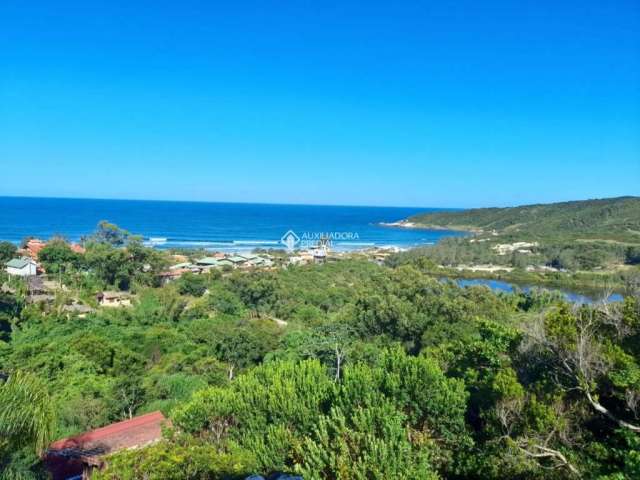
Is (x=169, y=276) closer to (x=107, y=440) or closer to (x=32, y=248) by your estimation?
(x=32, y=248)

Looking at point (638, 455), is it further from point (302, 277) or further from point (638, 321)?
point (302, 277)

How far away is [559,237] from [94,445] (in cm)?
6409

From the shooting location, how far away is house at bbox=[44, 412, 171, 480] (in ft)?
26.6

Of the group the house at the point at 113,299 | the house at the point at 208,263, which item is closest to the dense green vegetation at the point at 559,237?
the house at the point at 208,263

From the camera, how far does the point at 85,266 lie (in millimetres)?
28859

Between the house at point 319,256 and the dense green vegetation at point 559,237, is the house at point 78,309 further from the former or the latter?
the dense green vegetation at point 559,237

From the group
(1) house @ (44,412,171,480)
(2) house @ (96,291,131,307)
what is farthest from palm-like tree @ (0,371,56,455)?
(2) house @ (96,291,131,307)

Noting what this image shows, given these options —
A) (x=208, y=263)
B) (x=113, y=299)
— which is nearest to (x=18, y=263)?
(x=113, y=299)

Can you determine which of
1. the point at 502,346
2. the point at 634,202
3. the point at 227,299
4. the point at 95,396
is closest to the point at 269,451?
the point at 502,346

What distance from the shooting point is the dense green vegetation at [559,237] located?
48.1m

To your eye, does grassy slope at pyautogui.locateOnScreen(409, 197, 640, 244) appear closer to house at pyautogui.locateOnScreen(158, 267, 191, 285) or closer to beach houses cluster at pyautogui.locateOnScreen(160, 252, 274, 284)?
beach houses cluster at pyautogui.locateOnScreen(160, 252, 274, 284)

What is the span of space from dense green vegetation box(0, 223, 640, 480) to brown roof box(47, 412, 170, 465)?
0.61m

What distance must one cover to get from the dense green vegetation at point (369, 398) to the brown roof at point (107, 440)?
0.61 metres

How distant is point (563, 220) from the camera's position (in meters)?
78.8
